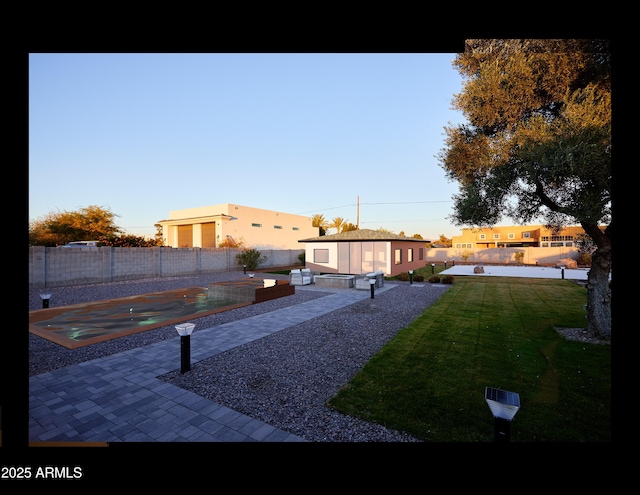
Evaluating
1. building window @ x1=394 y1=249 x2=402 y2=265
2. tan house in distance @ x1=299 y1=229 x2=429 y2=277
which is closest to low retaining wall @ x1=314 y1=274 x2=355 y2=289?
tan house in distance @ x1=299 y1=229 x2=429 y2=277

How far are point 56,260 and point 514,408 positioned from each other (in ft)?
71.7

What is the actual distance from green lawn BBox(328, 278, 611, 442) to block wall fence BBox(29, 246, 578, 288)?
729 inches

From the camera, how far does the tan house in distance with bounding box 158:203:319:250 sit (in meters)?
32.4

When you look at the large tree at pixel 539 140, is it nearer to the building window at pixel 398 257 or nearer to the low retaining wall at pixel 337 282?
the low retaining wall at pixel 337 282

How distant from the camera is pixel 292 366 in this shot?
18.2 feet

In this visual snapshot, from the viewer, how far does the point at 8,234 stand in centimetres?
158

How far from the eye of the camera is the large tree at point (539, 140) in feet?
17.3

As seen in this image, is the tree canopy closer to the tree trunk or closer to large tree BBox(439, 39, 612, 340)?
large tree BBox(439, 39, 612, 340)

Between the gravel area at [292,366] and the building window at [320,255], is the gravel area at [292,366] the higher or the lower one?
the lower one

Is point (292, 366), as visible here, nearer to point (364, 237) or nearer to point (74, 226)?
point (364, 237)

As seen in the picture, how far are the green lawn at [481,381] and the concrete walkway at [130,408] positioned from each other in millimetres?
1629

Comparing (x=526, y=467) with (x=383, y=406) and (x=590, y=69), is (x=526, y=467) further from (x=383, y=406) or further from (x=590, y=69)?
(x=590, y=69)

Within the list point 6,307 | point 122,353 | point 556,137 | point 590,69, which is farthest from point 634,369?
point 122,353

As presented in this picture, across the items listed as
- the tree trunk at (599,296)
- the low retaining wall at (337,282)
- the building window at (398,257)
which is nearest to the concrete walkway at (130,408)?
the tree trunk at (599,296)
